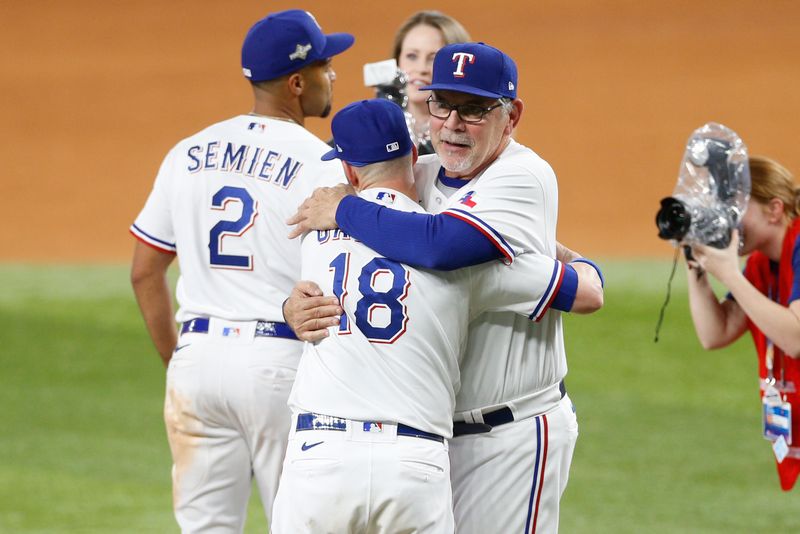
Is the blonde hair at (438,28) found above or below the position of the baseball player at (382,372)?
above

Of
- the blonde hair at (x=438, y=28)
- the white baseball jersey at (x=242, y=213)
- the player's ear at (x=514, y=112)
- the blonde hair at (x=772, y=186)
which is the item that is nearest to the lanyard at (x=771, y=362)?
the blonde hair at (x=772, y=186)

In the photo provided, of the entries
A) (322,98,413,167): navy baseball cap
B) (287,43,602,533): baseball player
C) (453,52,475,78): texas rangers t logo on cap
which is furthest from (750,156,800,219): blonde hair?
(322,98,413,167): navy baseball cap

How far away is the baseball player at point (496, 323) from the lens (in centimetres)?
311

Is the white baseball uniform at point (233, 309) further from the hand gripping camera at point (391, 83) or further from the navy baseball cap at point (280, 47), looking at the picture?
the hand gripping camera at point (391, 83)

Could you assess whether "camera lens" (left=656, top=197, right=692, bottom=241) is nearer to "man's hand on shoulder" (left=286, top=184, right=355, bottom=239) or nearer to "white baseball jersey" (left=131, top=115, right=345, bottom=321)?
"white baseball jersey" (left=131, top=115, right=345, bottom=321)

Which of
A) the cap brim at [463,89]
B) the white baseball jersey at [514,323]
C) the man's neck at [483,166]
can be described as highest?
the cap brim at [463,89]

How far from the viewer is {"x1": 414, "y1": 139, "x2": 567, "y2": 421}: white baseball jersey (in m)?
3.09

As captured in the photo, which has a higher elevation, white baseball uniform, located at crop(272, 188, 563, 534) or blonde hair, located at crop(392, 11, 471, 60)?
blonde hair, located at crop(392, 11, 471, 60)

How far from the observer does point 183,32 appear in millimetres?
17844

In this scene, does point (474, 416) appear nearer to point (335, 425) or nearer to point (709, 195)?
point (335, 425)

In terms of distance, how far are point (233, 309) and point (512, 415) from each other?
117 cm

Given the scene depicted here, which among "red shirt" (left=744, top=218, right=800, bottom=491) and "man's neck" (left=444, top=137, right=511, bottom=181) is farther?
"red shirt" (left=744, top=218, right=800, bottom=491)

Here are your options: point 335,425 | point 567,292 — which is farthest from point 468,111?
point 335,425

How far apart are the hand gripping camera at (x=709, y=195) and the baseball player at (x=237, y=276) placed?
1234 mm
